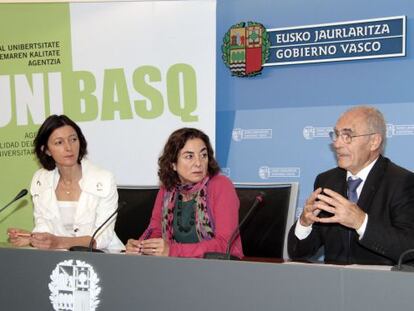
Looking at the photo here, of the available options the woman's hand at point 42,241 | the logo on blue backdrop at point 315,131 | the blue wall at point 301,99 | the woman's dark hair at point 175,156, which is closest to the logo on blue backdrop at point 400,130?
the blue wall at point 301,99

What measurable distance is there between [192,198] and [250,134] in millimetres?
1158

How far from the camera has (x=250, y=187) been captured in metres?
3.44

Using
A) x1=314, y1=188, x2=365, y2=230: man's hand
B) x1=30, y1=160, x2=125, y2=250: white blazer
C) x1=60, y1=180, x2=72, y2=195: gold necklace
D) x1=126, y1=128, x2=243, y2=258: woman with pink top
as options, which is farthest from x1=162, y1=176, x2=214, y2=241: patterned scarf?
x1=314, y1=188, x2=365, y2=230: man's hand

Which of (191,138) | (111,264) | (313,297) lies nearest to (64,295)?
(111,264)

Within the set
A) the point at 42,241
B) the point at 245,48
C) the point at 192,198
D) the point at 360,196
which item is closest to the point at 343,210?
the point at 360,196

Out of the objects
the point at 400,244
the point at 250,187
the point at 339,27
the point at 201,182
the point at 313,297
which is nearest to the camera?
the point at 313,297

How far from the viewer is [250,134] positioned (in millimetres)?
4281

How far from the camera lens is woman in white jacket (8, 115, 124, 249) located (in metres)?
3.48

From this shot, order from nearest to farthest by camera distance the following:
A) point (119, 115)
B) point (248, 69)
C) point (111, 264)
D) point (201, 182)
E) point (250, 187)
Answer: point (111, 264) < point (201, 182) < point (250, 187) < point (248, 69) < point (119, 115)

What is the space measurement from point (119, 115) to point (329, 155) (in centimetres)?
140

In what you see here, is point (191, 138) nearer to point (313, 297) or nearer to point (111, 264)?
point (111, 264)

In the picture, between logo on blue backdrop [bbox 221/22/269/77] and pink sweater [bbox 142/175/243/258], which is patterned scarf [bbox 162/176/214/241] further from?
logo on blue backdrop [bbox 221/22/269/77]

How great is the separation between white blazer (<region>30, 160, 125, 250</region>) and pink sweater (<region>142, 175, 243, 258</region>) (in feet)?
0.90

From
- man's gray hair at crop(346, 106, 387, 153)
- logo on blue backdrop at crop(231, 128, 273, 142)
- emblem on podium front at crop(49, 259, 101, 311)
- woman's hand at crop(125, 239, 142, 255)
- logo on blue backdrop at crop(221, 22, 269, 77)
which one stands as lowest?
emblem on podium front at crop(49, 259, 101, 311)
